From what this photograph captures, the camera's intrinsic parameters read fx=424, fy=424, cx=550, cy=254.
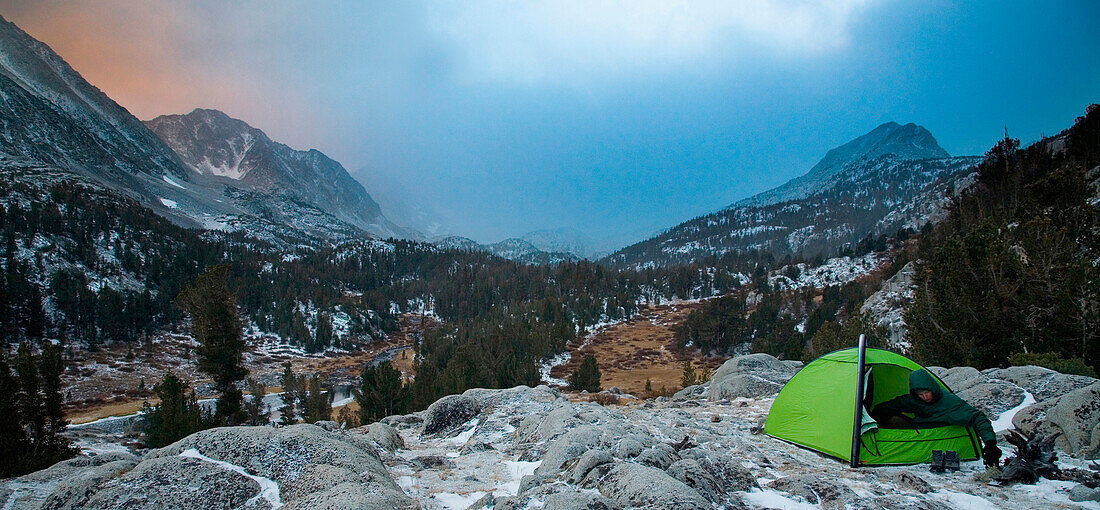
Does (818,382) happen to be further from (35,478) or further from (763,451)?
(35,478)

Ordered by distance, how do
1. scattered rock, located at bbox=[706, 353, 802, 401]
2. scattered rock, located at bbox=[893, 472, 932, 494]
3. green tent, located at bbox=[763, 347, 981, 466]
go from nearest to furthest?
scattered rock, located at bbox=[893, 472, 932, 494] → green tent, located at bbox=[763, 347, 981, 466] → scattered rock, located at bbox=[706, 353, 802, 401]

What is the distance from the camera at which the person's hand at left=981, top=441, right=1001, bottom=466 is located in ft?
28.7

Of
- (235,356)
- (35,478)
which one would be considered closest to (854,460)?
(35,478)

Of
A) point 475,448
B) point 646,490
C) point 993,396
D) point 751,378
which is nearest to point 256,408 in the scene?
point 475,448

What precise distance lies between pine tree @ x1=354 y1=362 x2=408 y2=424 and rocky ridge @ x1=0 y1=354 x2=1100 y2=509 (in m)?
30.4

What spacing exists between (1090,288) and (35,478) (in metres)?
35.9

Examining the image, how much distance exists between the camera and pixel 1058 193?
2580 cm

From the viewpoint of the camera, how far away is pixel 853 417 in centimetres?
1005

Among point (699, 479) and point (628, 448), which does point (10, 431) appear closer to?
point (628, 448)

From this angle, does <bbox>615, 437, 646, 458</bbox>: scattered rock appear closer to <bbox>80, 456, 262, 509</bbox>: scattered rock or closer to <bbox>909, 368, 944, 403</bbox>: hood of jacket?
<bbox>80, 456, 262, 509</bbox>: scattered rock

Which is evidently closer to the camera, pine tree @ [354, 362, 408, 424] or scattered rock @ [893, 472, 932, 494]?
scattered rock @ [893, 472, 932, 494]

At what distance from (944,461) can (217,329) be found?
3609cm

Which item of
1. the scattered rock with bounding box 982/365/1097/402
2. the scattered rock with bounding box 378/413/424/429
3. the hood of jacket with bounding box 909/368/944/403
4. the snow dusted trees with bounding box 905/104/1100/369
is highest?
the snow dusted trees with bounding box 905/104/1100/369

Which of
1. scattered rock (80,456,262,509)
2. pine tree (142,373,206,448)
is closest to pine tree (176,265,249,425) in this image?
pine tree (142,373,206,448)
